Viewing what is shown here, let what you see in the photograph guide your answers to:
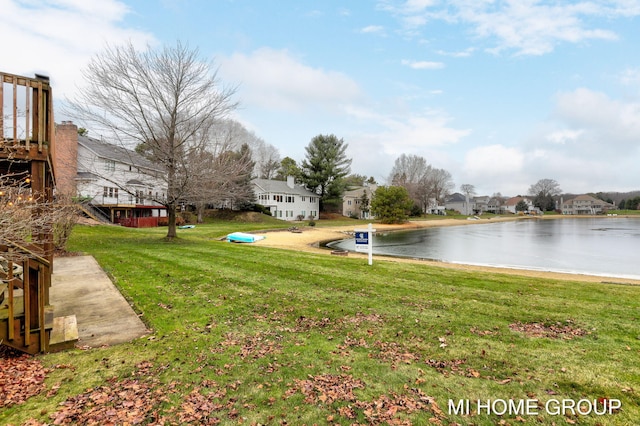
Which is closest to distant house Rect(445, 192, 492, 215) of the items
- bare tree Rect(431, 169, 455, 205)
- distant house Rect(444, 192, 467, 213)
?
distant house Rect(444, 192, 467, 213)

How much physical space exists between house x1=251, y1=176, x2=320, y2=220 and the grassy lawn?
4142 cm

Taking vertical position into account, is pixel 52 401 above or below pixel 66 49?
below

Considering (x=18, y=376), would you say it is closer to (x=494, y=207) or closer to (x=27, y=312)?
(x=27, y=312)

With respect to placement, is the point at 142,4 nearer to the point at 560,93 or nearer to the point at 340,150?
the point at 560,93

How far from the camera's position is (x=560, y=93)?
102ft

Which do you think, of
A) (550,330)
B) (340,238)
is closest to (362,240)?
(550,330)

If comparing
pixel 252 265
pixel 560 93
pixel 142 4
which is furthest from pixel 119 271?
pixel 560 93

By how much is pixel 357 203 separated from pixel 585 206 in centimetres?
10403

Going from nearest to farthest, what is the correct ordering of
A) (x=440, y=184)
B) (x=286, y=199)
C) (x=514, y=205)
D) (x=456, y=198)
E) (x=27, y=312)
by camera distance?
(x=27, y=312) → (x=286, y=199) → (x=440, y=184) → (x=456, y=198) → (x=514, y=205)

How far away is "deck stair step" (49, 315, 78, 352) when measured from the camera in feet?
14.7

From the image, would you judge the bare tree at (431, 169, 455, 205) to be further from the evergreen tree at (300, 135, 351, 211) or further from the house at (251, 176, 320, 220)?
Result: the house at (251, 176, 320, 220)

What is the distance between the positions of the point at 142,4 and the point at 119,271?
12.3 metres

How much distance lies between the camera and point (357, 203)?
6694 cm

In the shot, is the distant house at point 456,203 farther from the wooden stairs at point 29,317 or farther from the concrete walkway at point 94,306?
the wooden stairs at point 29,317
